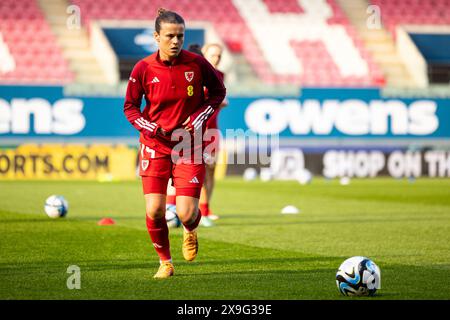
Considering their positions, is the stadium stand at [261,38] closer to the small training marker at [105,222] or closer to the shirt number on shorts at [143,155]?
the small training marker at [105,222]

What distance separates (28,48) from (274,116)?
8086 millimetres

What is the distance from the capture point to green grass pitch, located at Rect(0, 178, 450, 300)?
7.18 meters

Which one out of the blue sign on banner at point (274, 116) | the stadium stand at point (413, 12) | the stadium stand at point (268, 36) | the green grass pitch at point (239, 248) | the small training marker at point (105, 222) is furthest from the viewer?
the stadium stand at point (413, 12)

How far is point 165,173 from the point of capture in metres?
7.88

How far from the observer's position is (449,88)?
1171 inches

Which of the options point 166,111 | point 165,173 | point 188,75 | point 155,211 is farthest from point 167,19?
point 155,211

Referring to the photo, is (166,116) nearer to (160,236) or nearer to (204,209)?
(160,236)

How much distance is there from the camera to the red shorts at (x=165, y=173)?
785 cm

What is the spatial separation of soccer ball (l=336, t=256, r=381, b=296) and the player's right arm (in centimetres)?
198

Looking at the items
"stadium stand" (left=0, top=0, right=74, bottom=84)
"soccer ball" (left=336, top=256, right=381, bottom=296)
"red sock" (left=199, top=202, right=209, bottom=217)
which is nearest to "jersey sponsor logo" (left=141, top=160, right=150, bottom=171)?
"soccer ball" (left=336, top=256, right=381, bottom=296)

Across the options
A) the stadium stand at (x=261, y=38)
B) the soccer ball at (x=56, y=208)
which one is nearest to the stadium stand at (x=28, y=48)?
the stadium stand at (x=261, y=38)

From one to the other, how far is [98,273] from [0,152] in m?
18.3

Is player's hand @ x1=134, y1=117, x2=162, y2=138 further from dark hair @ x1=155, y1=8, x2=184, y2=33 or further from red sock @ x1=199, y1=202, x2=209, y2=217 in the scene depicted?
red sock @ x1=199, y1=202, x2=209, y2=217
